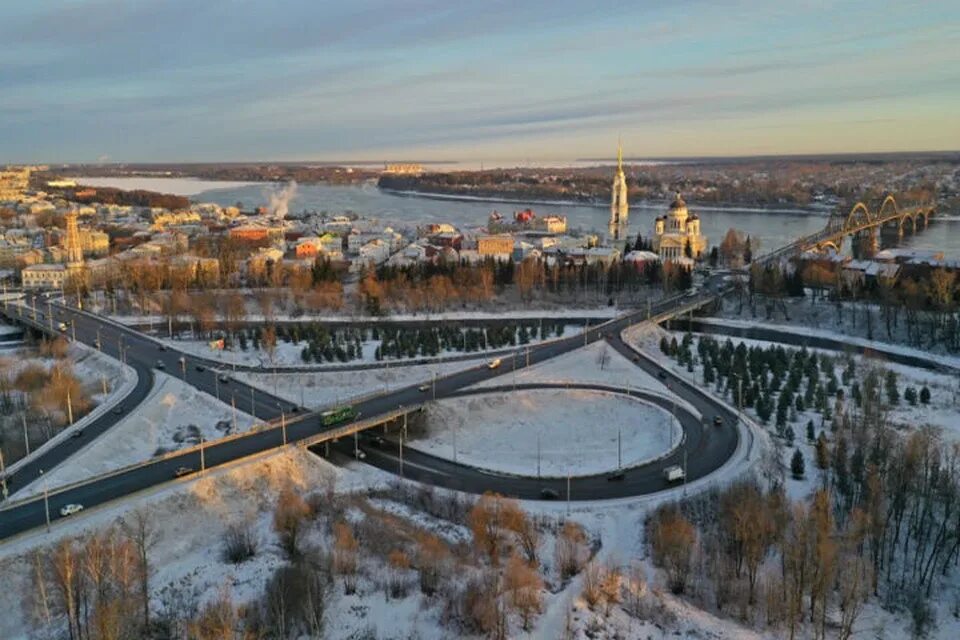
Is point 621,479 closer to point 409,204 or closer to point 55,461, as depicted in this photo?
point 55,461

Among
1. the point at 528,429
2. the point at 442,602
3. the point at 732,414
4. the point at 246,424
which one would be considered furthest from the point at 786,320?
the point at 442,602

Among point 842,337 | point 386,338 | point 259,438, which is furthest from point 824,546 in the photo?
point 842,337

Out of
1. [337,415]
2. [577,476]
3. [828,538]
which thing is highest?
[828,538]

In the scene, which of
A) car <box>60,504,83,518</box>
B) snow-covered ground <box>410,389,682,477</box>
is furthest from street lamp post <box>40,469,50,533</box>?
snow-covered ground <box>410,389,682,477</box>

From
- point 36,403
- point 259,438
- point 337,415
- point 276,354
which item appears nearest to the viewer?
point 259,438

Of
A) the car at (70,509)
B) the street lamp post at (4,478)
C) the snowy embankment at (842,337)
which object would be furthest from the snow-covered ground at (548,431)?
the snowy embankment at (842,337)

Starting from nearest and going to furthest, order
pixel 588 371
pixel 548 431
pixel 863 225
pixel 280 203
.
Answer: pixel 548 431, pixel 588 371, pixel 863 225, pixel 280 203

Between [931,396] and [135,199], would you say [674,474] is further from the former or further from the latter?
[135,199]
